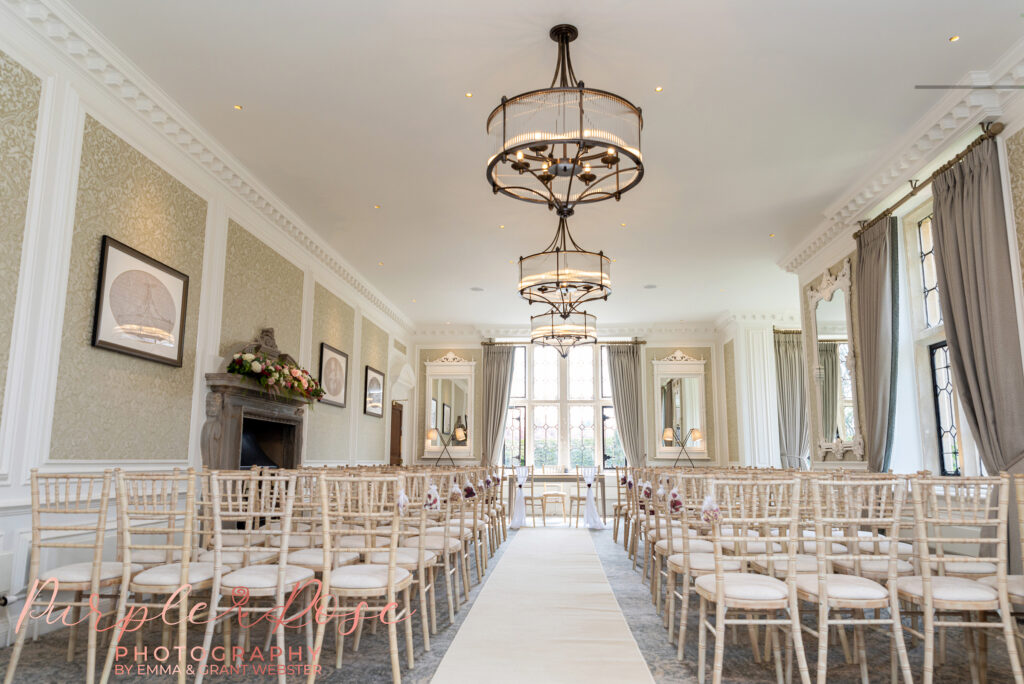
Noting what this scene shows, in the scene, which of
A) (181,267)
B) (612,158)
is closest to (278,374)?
Result: (181,267)

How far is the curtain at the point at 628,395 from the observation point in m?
12.9

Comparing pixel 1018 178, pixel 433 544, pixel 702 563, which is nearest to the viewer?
pixel 702 563

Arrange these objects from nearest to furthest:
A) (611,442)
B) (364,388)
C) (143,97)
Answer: (143,97) < (364,388) < (611,442)

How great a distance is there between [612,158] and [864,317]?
4.32 m

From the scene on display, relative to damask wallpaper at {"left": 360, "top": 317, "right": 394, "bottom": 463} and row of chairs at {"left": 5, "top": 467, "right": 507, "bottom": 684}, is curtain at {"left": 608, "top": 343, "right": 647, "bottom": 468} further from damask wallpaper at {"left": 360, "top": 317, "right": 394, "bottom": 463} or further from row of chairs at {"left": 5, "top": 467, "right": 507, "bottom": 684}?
row of chairs at {"left": 5, "top": 467, "right": 507, "bottom": 684}

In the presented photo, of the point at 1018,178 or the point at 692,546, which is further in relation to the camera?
the point at 1018,178

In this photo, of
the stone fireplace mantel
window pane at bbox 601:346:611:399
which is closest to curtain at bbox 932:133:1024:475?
the stone fireplace mantel

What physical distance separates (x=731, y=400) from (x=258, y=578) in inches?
420

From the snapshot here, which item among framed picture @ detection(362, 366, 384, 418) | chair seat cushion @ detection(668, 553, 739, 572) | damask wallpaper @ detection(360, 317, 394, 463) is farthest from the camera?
framed picture @ detection(362, 366, 384, 418)

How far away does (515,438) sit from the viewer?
44.4ft

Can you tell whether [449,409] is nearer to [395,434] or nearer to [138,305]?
[395,434]

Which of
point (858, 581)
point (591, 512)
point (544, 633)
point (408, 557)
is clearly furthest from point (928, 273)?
point (408, 557)

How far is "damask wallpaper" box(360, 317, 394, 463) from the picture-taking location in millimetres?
10109

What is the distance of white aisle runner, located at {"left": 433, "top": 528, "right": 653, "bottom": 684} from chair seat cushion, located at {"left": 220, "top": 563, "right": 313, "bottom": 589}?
0.84 metres
